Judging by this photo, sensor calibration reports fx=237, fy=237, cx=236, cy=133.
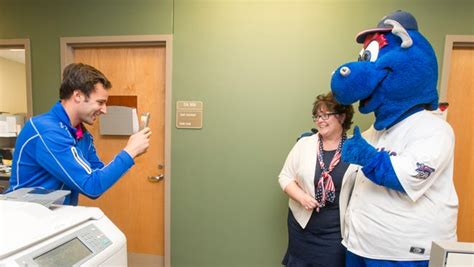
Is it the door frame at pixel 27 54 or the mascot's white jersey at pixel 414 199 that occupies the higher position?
the door frame at pixel 27 54

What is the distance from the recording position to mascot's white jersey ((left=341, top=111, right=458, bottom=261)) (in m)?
0.75

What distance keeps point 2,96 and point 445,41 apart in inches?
158

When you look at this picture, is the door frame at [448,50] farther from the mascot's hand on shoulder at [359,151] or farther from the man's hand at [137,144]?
the man's hand at [137,144]

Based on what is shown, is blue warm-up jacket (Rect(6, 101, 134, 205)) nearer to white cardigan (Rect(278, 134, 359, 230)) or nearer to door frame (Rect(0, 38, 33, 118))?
white cardigan (Rect(278, 134, 359, 230))

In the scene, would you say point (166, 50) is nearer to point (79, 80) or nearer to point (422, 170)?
point (79, 80)

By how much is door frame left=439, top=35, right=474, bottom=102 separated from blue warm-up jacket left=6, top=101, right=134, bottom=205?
1910mm

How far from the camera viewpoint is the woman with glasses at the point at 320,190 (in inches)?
44.1

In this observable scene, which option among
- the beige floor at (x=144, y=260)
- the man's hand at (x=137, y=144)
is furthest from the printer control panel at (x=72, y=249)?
the beige floor at (x=144, y=260)

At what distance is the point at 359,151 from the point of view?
797 millimetres

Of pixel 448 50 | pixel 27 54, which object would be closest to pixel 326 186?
pixel 448 50

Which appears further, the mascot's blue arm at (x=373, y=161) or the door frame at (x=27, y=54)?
the door frame at (x=27, y=54)

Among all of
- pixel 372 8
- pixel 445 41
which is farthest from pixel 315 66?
pixel 445 41

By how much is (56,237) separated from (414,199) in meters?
1.04

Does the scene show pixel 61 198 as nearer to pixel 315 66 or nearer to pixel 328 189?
pixel 328 189
